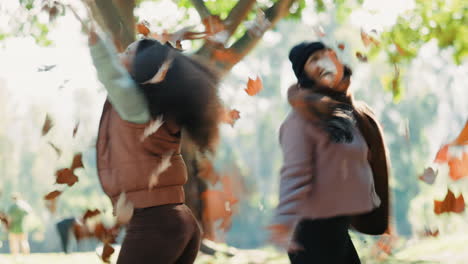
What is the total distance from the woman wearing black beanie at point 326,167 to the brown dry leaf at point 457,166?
401 millimetres

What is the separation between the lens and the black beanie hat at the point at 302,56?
3.63m

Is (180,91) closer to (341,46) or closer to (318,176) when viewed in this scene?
(318,176)

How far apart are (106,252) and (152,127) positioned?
3.48 feet

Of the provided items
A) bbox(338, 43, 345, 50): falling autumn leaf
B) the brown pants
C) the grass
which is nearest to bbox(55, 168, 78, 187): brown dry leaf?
the brown pants

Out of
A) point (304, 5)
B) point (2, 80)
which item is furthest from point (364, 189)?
point (2, 80)

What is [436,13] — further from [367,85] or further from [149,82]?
[367,85]

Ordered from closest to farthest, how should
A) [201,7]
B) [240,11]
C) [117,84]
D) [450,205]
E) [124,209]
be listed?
1. [117,84]
2. [124,209]
3. [450,205]
4. [240,11]
5. [201,7]

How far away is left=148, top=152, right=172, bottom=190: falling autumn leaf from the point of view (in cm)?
303

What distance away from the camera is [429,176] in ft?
11.1

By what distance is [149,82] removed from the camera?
304 centimetres

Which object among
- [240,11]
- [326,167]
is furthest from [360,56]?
[240,11]

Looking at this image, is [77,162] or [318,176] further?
[77,162]

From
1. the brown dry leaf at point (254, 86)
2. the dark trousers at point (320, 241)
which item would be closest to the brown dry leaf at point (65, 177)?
the brown dry leaf at point (254, 86)

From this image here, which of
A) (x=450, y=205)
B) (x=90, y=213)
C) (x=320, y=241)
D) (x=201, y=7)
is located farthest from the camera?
(x=201, y=7)
